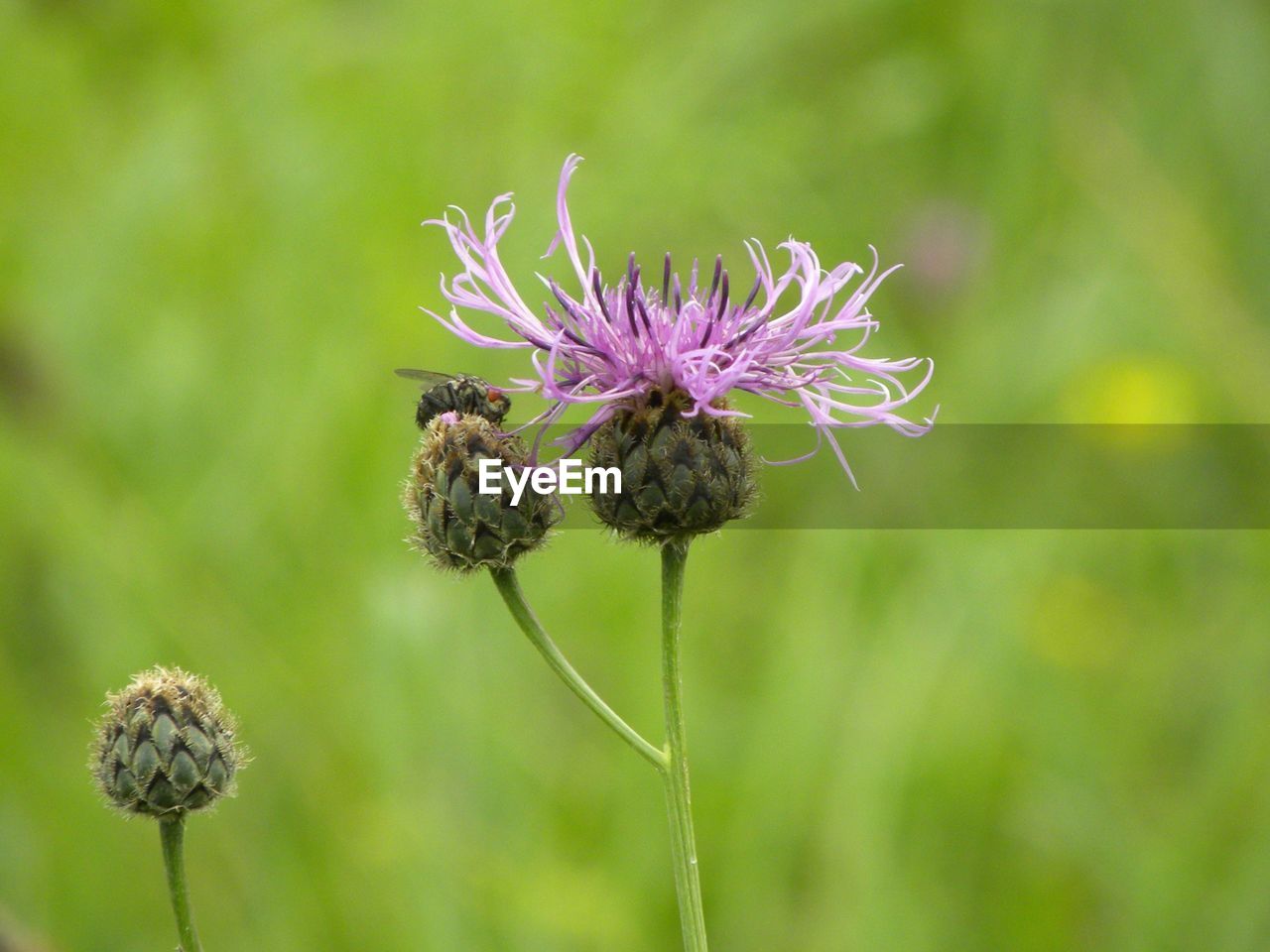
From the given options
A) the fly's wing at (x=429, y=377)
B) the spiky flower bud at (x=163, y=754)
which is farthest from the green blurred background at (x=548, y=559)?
the spiky flower bud at (x=163, y=754)

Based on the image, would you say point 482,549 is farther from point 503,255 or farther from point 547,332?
point 503,255

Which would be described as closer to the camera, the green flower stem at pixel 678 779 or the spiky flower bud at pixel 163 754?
the green flower stem at pixel 678 779

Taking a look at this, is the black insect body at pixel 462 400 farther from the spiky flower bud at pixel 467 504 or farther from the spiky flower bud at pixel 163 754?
the spiky flower bud at pixel 163 754

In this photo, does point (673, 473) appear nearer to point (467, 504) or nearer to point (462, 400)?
point (467, 504)

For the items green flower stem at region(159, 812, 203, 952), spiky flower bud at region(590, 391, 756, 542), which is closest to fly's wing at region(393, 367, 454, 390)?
spiky flower bud at region(590, 391, 756, 542)

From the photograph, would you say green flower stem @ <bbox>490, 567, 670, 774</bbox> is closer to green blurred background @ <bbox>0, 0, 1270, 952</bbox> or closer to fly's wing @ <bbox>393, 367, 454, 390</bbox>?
fly's wing @ <bbox>393, 367, 454, 390</bbox>

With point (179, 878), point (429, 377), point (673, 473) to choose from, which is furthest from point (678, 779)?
point (429, 377)

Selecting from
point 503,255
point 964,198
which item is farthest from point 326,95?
point 964,198
